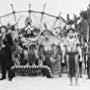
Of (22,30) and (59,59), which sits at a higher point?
(22,30)

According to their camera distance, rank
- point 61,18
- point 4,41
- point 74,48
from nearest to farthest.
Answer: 1. point 74,48
2. point 4,41
3. point 61,18

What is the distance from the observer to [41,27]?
Answer: 2247 centimetres

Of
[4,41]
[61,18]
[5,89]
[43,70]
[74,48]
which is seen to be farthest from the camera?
[61,18]

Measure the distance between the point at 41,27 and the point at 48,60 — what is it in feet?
6.01

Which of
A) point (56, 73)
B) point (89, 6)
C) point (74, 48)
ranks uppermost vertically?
point (89, 6)

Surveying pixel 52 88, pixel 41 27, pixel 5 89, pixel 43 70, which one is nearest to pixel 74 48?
pixel 52 88

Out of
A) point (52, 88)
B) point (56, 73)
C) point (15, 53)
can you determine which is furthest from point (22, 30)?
point (52, 88)

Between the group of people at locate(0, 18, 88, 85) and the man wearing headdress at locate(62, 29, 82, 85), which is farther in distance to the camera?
the group of people at locate(0, 18, 88, 85)

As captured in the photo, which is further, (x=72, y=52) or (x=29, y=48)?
(x=29, y=48)

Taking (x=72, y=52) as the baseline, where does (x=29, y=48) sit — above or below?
below

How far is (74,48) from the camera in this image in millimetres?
16047

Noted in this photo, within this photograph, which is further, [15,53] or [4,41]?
[15,53]

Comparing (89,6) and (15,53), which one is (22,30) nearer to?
(15,53)

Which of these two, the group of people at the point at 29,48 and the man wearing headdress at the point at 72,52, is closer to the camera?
the man wearing headdress at the point at 72,52
